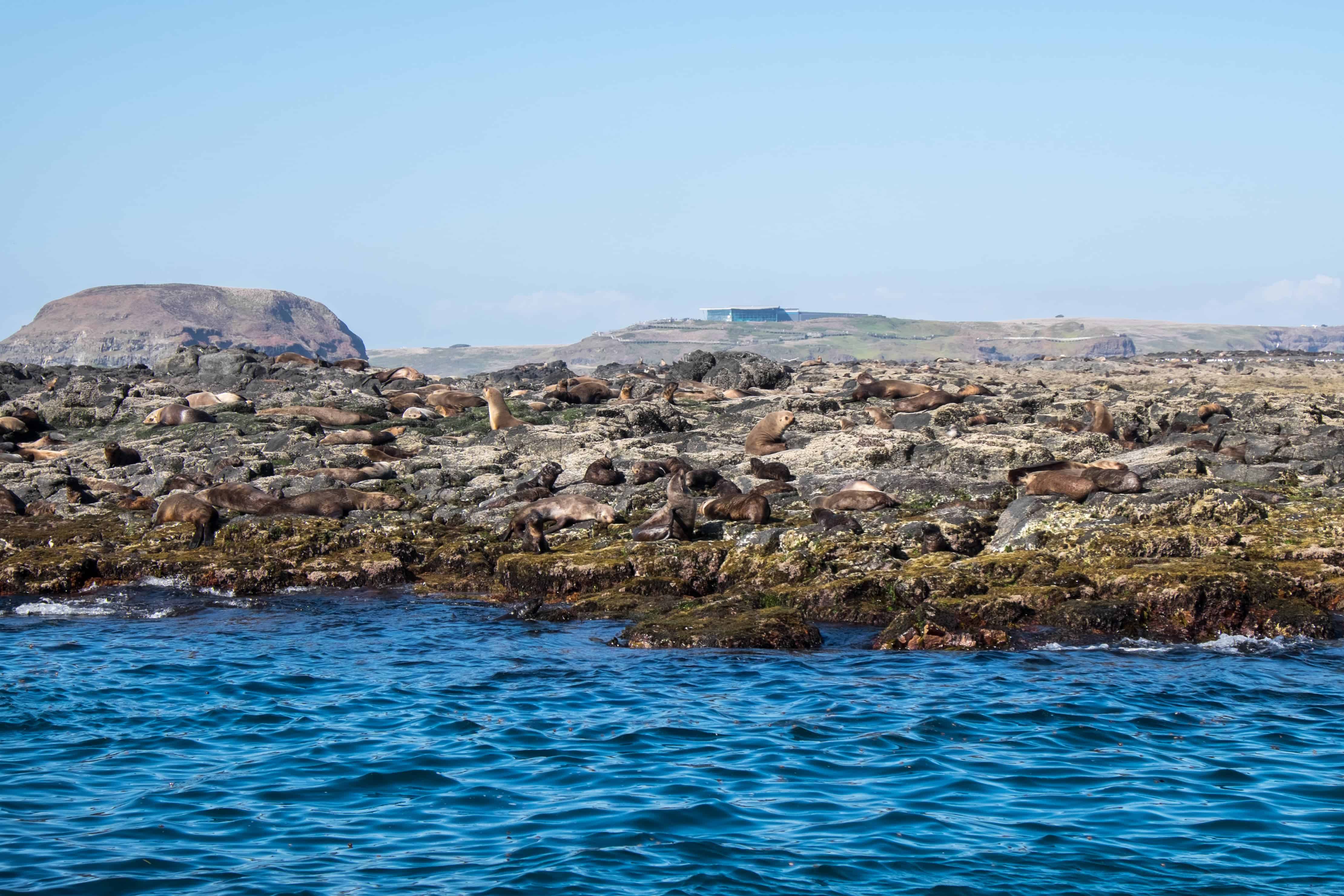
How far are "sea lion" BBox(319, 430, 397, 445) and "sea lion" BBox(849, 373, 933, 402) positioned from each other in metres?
9.54

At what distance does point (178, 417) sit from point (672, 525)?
1364 centimetres

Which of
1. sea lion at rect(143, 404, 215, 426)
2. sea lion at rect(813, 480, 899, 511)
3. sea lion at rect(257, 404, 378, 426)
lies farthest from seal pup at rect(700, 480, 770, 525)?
sea lion at rect(143, 404, 215, 426)

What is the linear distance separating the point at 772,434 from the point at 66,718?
40.9 ft

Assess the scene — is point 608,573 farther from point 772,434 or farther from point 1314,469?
point 1314,469

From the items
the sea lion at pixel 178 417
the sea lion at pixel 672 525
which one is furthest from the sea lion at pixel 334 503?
the sea lion at pixel 178 417

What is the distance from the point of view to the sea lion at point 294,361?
3291 centimetres

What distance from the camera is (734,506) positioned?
15422 millimetres

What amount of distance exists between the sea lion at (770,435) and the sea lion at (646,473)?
7.04ft

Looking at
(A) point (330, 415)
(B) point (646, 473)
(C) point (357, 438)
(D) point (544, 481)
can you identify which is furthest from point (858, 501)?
(A) point (330, 415)

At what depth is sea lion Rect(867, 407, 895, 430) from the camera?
68.0ft

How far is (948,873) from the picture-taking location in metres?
6.25

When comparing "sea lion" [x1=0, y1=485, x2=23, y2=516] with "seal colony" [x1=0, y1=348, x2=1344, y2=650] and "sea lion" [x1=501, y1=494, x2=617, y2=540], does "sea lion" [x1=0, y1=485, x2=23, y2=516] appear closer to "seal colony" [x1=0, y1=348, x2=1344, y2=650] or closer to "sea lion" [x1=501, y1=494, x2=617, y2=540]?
"seal colony" [x1=0, y1=348, x2=1344, y2=650]

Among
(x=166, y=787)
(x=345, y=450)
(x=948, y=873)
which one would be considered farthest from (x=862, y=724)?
(x=345, y=450)

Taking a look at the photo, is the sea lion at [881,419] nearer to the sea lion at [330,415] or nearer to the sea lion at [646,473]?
the sea lion at [646,473]
